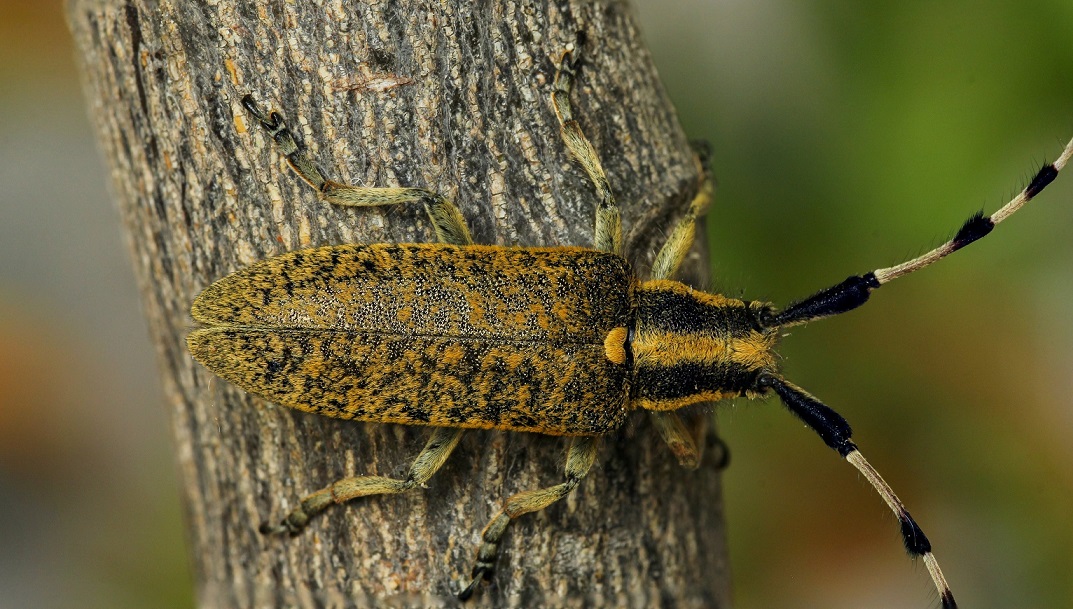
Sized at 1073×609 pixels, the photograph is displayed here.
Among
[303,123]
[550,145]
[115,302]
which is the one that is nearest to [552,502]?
[550,145]

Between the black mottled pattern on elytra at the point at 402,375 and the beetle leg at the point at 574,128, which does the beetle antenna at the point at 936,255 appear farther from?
the black mottled pattern on elytra at the point at 402,375

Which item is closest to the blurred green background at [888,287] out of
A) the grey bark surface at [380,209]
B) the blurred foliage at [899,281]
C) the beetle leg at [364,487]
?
the blurred foliage at [899,281]

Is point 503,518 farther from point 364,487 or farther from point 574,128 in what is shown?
point 574,128

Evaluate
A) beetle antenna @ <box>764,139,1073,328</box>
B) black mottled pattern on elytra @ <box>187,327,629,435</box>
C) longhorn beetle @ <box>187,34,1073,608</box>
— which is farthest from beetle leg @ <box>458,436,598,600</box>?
beetle antenna @ <box>764,139,1073,328</box>

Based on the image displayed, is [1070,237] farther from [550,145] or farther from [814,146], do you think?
[550,145]

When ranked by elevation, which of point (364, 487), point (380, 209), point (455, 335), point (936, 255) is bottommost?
point (364, 487)

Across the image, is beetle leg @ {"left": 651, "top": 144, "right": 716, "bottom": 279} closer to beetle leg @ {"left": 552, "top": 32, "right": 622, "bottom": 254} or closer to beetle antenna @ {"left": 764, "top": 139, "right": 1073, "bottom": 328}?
beetle leg @ {"left": 552, "top": 32, "right": 622, "bottom": 254}

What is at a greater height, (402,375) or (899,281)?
(402,375)

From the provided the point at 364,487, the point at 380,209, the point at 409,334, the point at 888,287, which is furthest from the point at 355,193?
the point at 888,287
